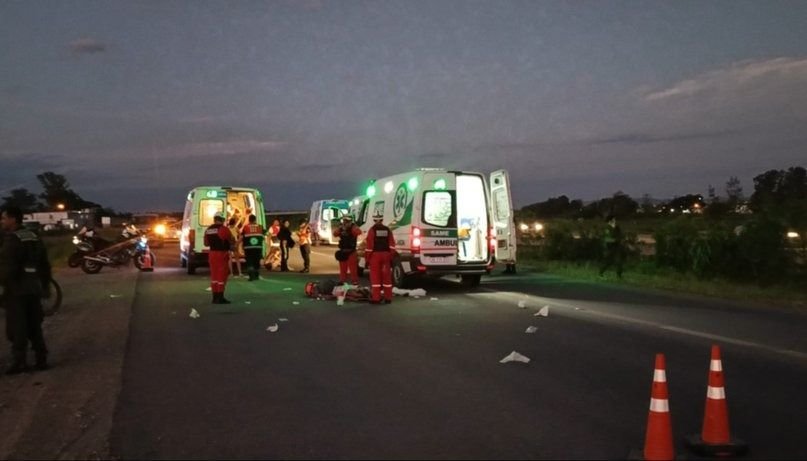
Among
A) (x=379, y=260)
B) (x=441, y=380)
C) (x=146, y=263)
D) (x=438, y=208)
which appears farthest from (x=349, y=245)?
(x=441, y=380)

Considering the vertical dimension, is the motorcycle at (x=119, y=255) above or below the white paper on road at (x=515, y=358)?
above

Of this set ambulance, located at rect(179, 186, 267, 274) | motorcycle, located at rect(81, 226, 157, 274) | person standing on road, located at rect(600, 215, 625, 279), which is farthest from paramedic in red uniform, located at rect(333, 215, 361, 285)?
motorcycle, located at rect(81, 226, 157, 274)

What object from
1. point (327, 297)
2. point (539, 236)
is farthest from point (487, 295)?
point (539, 236)

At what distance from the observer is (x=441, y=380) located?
24.7 feet

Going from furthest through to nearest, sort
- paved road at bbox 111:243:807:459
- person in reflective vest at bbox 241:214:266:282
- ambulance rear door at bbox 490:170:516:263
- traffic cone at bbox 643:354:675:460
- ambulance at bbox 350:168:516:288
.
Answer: person in reflective vest at bbox 241:214:266:282, ambulance rear door at bbox 490:170:516:263, ambulance at bbox 350:168:516:288, paved road at bbox 111:243:807:459, traffic cone at bbox 643:354:675:460

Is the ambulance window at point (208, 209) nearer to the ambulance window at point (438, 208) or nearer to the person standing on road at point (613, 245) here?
the ambulance window at point (438, 208)

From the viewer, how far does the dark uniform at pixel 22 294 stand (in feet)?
27.2

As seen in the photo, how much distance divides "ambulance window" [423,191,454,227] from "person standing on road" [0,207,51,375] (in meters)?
8.66

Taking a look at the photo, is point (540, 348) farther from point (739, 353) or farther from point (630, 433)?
point (630, 433)

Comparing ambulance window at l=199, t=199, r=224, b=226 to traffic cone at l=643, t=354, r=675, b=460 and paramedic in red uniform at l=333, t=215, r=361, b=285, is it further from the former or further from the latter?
traffic cone at l=643, t=354, r=675, b=460

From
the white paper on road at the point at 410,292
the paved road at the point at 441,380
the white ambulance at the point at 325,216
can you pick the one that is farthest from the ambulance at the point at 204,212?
the white ambulance at the point at 325,216

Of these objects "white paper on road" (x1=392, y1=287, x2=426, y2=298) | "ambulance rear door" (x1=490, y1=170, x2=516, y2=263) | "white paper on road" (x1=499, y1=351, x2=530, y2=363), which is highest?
"ambulance rear door" (x1=490, y1=170, x2=516, y2=263)

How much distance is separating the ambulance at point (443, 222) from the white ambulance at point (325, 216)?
21467 mm

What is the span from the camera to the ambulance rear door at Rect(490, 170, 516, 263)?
17.7 m
